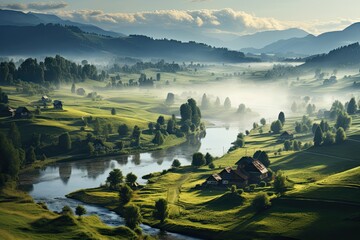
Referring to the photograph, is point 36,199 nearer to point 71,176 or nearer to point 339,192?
point 71,176

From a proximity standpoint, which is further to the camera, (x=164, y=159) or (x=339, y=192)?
(x=164, y=159)

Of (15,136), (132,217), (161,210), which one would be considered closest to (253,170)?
(161,210)

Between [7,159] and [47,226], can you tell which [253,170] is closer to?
[47,226]

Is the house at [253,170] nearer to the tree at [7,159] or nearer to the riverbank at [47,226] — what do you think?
the riverbank at [47,226]

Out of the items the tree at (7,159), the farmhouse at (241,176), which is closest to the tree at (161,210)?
the farmhouse at (241,176)

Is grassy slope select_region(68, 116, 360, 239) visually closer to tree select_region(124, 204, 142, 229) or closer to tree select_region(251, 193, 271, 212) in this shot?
tree select_region(251, 193, 271, 212)

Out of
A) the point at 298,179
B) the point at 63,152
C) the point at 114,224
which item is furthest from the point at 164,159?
the point at 114,224
